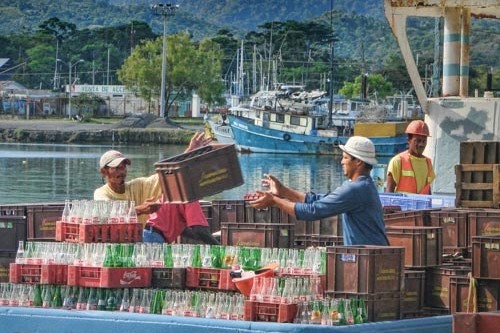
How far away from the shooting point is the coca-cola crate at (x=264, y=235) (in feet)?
36.0

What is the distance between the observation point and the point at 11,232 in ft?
36.8

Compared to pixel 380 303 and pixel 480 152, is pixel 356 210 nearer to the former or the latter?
pixel 380 303

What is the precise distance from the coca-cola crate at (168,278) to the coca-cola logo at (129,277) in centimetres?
13

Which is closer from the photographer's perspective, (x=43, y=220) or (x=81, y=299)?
(x=81, y=299)

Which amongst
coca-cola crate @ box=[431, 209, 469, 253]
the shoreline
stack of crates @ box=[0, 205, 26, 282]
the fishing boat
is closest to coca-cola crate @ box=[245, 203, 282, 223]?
coca-cola crate @ box=[431, 209, 469, 253]

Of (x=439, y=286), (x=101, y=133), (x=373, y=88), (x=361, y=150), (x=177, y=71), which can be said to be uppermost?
(x=177, y=71)

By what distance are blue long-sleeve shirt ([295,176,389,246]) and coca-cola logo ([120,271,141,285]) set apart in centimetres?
116

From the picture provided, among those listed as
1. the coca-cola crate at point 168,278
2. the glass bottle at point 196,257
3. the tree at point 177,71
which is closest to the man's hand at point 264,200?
the glass bottle at point 196,257

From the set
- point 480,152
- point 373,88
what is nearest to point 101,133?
point 373,88

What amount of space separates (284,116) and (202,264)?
80.9 metres

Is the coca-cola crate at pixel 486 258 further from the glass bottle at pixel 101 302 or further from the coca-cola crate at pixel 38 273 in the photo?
the coca-cola crate at pixel 38 273

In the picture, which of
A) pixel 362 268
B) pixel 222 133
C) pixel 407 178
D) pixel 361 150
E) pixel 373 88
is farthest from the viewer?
pixel 373 88

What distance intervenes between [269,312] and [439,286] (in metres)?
1.65

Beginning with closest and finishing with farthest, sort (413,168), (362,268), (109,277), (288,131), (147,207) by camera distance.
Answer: (362,268), (109,277), (147,207), (413,168), (288,131)
